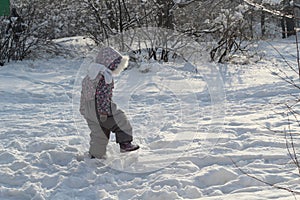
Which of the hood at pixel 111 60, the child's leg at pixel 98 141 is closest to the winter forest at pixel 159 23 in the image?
the hood at pixel 111 60

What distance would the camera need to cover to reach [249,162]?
4.24 m

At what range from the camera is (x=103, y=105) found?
4.30 metres

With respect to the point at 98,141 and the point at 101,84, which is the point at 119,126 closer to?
the point at 98,141

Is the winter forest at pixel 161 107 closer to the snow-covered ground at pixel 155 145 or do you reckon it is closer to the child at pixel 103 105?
the snow-covered ground at pixel 155 145

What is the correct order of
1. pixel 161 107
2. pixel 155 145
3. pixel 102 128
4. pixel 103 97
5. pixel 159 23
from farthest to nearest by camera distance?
pixel 159 23, pixel 161 107, pixel 155 145, pixel 102 128, pixel 103 97

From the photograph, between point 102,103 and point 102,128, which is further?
point 102,128

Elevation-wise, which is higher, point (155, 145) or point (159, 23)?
point (159, 23)

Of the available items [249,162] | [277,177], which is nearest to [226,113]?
[249,162]

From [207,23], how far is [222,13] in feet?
1.55

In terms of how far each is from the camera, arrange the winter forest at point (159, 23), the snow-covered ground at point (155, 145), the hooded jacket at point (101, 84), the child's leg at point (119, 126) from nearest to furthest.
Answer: the snow-covered ground at point (155, 145)
the hooded jacket at point (101, 84)
the child's leg at point (119, 126)
the winter forest at point (159, 23)

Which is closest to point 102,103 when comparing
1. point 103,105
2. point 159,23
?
point 103,105

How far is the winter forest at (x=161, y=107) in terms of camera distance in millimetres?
3783

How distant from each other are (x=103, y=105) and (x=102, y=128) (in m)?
0.25

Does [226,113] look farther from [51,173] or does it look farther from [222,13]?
[222,13]
